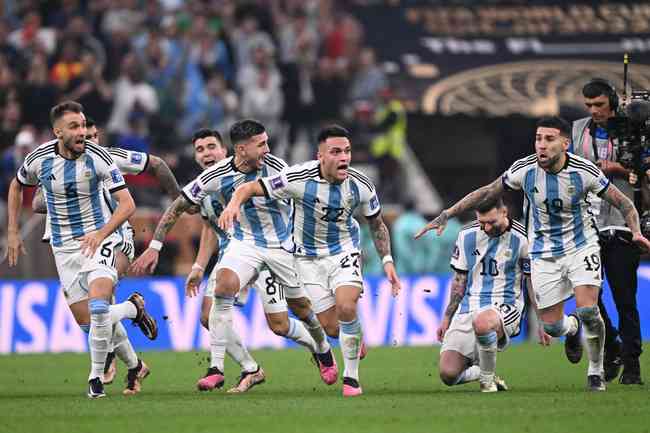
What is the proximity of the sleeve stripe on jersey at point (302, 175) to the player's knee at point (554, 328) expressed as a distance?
229cm

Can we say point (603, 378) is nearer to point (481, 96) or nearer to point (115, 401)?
point (115, 401)

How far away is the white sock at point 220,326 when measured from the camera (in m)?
12.1

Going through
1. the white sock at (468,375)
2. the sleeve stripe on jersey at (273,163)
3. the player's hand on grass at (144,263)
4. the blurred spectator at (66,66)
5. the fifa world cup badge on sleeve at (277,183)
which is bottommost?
the white sock at (468,375)

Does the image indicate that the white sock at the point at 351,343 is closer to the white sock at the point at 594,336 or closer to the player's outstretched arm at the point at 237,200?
the player's outstretched arm at the point at 237,200

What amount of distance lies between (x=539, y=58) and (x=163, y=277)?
760 centimetres

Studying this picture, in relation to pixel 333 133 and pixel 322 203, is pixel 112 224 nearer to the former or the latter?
pixel 322 203

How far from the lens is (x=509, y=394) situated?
11.4 m

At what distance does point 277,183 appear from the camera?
11.8m

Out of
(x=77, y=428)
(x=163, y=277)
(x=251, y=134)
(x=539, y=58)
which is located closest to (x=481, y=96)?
(x=539, y=58)

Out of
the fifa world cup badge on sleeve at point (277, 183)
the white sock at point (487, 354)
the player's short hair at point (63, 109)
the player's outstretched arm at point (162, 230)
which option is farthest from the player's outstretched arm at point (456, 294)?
the player's short hair at point (63, 109)

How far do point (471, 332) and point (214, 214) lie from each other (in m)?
2.55

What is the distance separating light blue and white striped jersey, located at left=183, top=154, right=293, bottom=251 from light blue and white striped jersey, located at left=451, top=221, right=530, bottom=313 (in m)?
1.56

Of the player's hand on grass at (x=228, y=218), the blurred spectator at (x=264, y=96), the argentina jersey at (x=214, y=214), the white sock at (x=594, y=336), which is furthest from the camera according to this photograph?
the blurred spectator at (x=264, y=96)

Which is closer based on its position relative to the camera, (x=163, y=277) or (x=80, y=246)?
(x=80, y=246)
